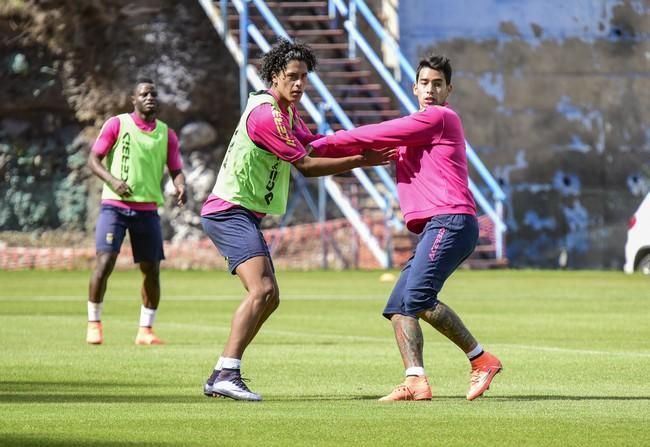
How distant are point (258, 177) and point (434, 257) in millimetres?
1239

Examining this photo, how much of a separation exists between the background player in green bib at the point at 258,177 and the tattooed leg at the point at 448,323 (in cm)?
98

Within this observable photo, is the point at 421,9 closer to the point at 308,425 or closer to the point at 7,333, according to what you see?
the point at 7,333

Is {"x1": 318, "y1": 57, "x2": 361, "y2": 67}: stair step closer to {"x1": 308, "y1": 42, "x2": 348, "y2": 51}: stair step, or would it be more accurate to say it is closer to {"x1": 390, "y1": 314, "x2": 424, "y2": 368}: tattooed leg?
{"x1": 308, "y1": 42, "x2": 348, "y2": 51}: stair step

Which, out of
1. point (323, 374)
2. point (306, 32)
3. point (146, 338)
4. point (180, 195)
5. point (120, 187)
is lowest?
point (306, 32)

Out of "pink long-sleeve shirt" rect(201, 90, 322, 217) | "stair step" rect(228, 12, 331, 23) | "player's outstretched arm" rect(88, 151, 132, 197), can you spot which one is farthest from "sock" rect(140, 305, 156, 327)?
"stair step" rect(228, 12, 331, 23)

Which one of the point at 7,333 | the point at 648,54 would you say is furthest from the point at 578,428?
the point at 648,54

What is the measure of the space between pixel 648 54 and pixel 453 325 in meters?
31.3

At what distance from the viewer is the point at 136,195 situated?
683 inches

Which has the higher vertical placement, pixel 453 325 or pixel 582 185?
pixel 453 325

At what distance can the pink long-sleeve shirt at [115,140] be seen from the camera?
680 inches

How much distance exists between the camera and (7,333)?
59.1ft

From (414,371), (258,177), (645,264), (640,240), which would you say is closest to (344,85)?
(645,264)

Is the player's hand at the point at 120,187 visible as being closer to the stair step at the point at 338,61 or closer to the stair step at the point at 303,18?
the stair step at the point at 338,61

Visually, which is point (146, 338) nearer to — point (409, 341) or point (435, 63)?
point (409, 341)
